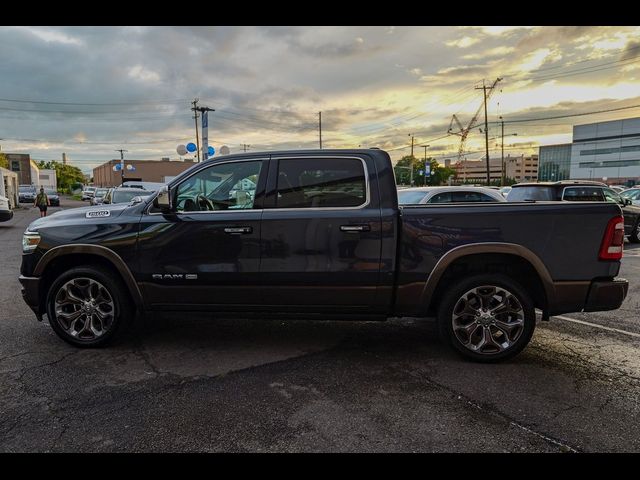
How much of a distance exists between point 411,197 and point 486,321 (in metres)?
5.79

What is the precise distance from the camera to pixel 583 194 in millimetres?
11445

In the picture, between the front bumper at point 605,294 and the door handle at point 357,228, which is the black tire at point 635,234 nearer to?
the front bumper at point 605,294

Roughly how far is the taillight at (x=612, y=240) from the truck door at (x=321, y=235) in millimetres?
2011

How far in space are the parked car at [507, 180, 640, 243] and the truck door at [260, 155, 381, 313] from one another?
7897mm

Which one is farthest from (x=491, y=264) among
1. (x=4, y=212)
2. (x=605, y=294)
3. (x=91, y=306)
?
(x=4, y=212)

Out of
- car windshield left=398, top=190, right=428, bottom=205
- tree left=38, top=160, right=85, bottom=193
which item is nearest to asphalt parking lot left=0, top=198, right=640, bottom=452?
car windshield left=398, top=190, right=428, bottom=205

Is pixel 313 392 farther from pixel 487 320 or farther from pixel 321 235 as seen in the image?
pixel 487 320

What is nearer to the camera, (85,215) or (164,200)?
(164,200)

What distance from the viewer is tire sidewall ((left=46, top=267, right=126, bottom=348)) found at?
4.48m

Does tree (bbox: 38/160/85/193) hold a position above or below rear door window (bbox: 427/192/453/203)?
above

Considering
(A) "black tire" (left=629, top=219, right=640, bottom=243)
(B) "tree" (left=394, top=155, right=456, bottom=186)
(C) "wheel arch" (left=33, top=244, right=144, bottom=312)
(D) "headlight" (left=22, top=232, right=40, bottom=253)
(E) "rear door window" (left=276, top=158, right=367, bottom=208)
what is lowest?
(A) "black tire" (left=629, top=219, right=640, bottom=243)

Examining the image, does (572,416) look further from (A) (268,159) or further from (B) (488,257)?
(A) (268,159)

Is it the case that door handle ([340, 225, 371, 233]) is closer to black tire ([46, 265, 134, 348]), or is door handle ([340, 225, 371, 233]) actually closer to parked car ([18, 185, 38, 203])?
black tire ([46, 265, 134, 348])

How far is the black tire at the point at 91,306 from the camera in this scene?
4.50 metres
